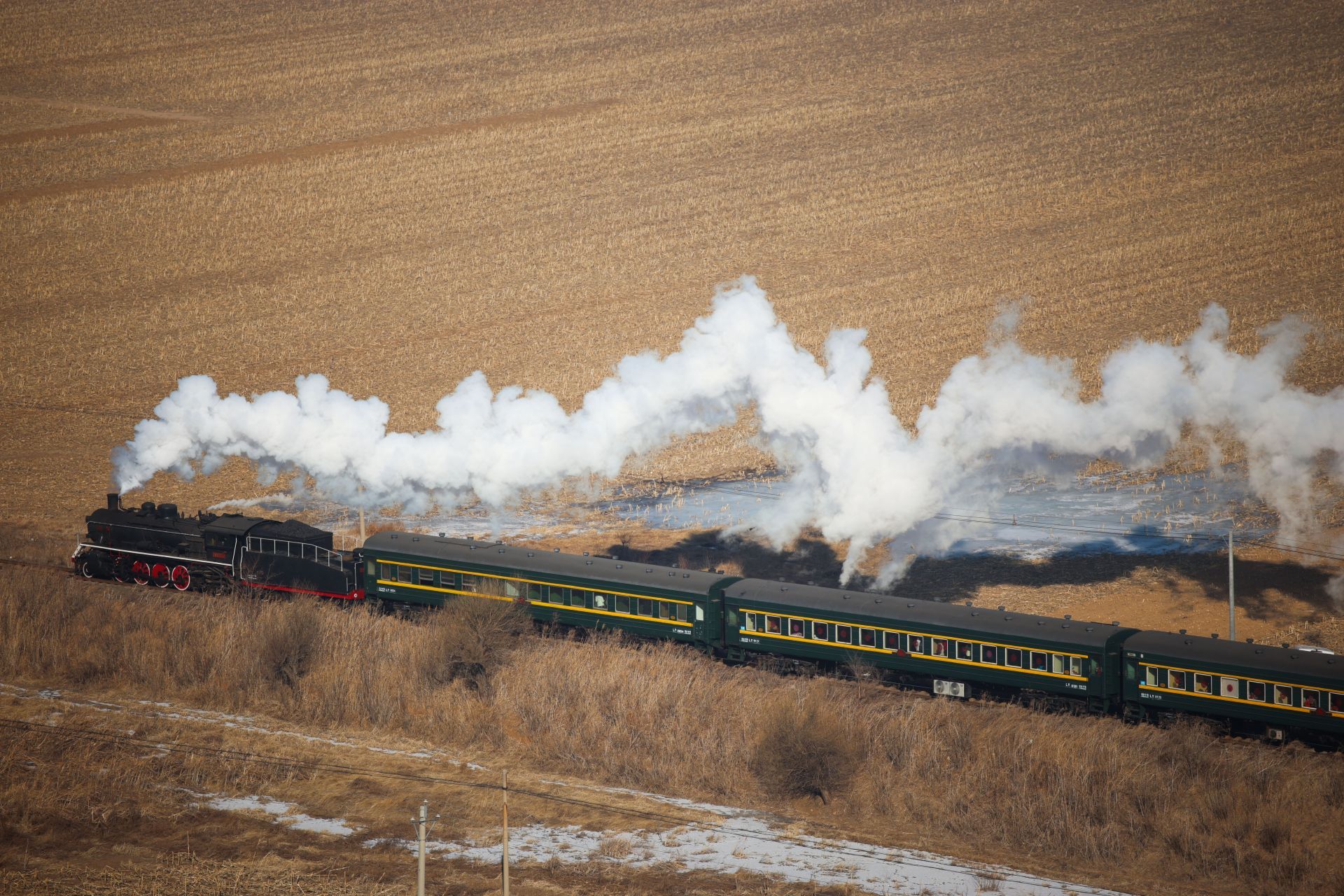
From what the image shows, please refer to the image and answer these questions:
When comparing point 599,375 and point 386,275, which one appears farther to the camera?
point 386,275

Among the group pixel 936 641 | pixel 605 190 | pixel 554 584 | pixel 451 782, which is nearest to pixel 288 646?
pixel 554 584

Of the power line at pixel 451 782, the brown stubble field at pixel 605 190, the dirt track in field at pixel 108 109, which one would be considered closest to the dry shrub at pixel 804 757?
the power line at pixel 451 782

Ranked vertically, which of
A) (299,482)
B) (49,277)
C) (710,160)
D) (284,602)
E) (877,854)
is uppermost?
(710,160)

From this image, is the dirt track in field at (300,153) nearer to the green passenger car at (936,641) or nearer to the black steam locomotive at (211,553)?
the black steam locomotive at (211,553)

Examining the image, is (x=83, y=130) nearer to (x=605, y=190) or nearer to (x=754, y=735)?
(x=605, y=190)

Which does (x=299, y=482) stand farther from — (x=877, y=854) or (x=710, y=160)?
(x=710, y=160)

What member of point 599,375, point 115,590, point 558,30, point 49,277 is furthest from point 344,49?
point 115,590
